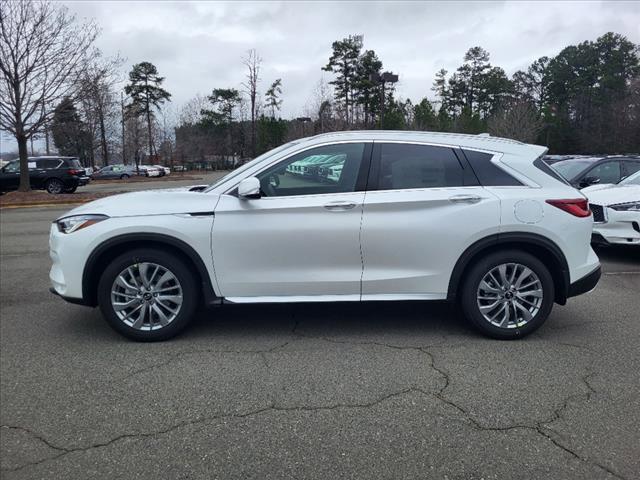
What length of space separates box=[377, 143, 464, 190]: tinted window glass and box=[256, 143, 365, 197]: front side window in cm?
24

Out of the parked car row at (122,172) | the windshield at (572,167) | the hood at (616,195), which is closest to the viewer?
the hood at (616,195)

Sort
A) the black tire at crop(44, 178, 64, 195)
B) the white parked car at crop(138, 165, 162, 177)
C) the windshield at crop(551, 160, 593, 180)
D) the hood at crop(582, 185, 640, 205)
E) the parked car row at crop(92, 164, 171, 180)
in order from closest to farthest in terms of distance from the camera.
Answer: the hood at crop(582, 185, 640, 205), the windshield at crop(551, 160, 593, 180), the black tire at crop(44, 178, 64, 195), the parked car row at crop(92, 164, 171, 180), the white parked car at crop(138, 165, 162, 177)

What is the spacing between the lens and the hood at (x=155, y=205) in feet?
14.0

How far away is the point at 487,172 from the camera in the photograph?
443cm

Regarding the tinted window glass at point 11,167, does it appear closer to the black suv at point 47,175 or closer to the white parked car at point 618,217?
the black suv at point 47,175

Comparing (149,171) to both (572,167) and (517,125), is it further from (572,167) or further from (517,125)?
(572,167)

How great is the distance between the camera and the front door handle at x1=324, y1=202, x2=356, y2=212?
4.25 meters

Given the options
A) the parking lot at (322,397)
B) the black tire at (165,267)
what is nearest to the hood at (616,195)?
the parking lot at (322,397)

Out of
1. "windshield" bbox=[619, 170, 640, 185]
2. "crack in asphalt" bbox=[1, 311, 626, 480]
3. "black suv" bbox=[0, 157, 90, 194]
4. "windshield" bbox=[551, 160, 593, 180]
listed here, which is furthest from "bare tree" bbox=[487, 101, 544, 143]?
"crack in asphalt" bbox=[1, 311, 626, 480]

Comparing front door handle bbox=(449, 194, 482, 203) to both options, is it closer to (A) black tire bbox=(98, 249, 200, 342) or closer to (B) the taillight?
(B) the taillight

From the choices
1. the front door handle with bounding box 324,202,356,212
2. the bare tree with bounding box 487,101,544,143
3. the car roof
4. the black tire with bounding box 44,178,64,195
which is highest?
the bare tree with bounding box 487,101,544,143

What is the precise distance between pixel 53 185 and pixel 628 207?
76.4 feet

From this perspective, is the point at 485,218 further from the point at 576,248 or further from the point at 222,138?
the point at 222,138

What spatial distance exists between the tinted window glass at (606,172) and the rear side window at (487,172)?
7.03 m
